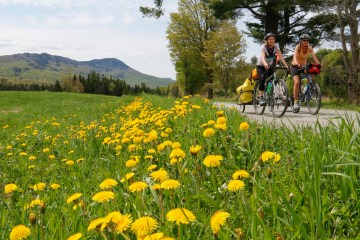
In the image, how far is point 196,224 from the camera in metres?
1.79

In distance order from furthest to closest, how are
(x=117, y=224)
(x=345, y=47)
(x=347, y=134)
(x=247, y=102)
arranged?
(x=345, y=47) → (x=247, y=102) → (x=347, y=134) → (x=117, y=224)

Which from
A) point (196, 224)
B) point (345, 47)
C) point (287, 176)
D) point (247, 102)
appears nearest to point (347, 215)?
point (287, 176)

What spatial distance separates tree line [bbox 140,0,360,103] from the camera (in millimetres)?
14414

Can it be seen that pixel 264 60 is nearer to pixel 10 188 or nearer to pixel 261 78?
pixel 261 78

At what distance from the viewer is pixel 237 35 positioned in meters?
39.2

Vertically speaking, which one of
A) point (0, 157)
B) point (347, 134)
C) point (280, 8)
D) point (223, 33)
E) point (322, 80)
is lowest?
point (0, 157)

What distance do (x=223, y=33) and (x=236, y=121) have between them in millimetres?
36189

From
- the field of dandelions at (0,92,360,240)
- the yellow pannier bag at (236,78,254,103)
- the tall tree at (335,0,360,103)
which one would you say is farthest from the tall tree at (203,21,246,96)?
the field of dandelions at (0,92,360,240)

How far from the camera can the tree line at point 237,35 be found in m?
14.4

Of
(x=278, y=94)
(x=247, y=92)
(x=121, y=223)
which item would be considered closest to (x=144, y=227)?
(x=121, y=223)

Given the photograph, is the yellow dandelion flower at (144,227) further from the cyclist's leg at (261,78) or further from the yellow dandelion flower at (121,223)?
the cyclist's leg at (261,78)

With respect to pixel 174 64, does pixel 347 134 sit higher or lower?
lower

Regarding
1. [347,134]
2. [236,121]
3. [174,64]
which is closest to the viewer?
[347,134]

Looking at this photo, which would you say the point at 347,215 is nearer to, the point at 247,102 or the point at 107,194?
the point at 107,194
